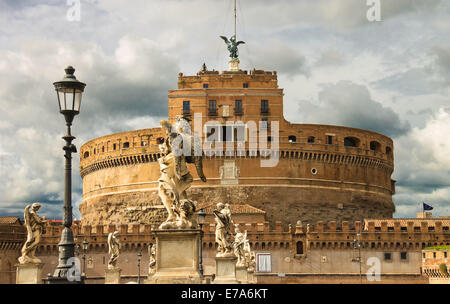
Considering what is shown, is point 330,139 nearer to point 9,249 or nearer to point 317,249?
point 317,249

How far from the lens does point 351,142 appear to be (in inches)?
3194

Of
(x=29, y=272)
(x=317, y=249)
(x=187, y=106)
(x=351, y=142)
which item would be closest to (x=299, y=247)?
(x=317, y=249)

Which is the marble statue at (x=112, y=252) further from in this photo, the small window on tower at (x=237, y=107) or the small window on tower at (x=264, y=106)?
the small window on tower at (x=264, y=106)

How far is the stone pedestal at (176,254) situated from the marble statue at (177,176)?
0.17 m

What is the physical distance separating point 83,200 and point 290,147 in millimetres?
26075

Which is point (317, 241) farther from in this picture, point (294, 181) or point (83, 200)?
point (83, 200)

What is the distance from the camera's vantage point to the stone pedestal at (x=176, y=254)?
13.0 metres

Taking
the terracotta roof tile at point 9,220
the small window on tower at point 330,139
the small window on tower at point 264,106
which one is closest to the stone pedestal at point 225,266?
the terracotta roof tile at point 9,220

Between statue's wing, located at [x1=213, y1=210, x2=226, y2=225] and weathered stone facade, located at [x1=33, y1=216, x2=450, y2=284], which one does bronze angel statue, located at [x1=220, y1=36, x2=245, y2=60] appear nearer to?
weathered stone facade, located at [x1=33, y1=216, x2=450, y2=284]

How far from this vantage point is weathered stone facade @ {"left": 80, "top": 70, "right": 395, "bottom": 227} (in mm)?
75375

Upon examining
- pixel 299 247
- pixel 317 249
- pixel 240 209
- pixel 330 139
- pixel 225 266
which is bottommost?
pixel 225 266

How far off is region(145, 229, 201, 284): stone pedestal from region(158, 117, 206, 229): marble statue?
0.17 meters

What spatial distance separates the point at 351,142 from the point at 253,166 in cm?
1225
